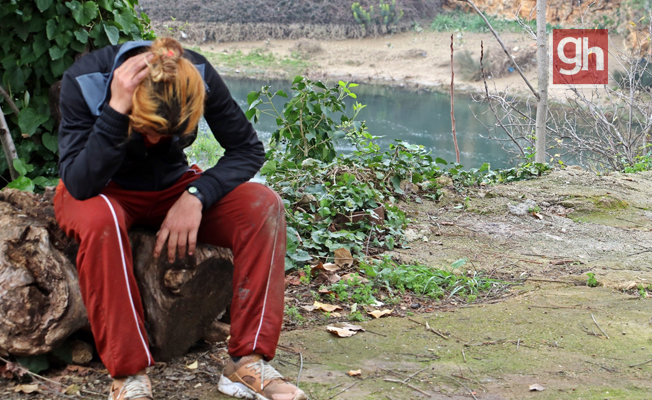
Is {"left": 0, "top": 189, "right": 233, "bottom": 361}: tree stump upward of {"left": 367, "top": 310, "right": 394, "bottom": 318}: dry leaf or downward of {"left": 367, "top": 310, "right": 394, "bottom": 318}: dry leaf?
upward

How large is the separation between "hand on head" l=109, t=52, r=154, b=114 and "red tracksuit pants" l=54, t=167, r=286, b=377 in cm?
27

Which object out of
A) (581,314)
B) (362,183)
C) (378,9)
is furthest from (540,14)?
(378,9)

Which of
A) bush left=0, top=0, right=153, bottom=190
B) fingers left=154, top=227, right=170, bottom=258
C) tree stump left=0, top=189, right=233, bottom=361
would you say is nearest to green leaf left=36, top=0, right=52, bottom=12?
bush left=0, top=0, right=153, bottom=190

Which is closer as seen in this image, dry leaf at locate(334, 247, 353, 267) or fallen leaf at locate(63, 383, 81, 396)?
fallen leaf at locate(63, 383, 81, 396)

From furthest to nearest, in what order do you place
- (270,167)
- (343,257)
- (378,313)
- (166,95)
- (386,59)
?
Result: (386,59) → (270,167) → (343,257) → (378,313) → (166,95)

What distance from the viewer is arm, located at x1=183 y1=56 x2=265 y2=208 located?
1926 millimetres

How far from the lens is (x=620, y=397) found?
1.92m

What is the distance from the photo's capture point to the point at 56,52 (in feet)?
9.29

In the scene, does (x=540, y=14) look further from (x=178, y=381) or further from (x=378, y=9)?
(x=378, y=9)

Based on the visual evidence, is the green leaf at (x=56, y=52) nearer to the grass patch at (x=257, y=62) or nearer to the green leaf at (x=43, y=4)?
the green leaf at (x=43, y=4)

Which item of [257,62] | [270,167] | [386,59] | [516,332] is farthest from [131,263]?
[386,59]

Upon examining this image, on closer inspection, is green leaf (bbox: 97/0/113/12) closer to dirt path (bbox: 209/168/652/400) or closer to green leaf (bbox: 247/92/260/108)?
green leaf (bbox: 247/92/260/108)

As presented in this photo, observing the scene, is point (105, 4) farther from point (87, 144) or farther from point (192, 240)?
point (192, 240)

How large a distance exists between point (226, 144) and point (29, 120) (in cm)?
127
